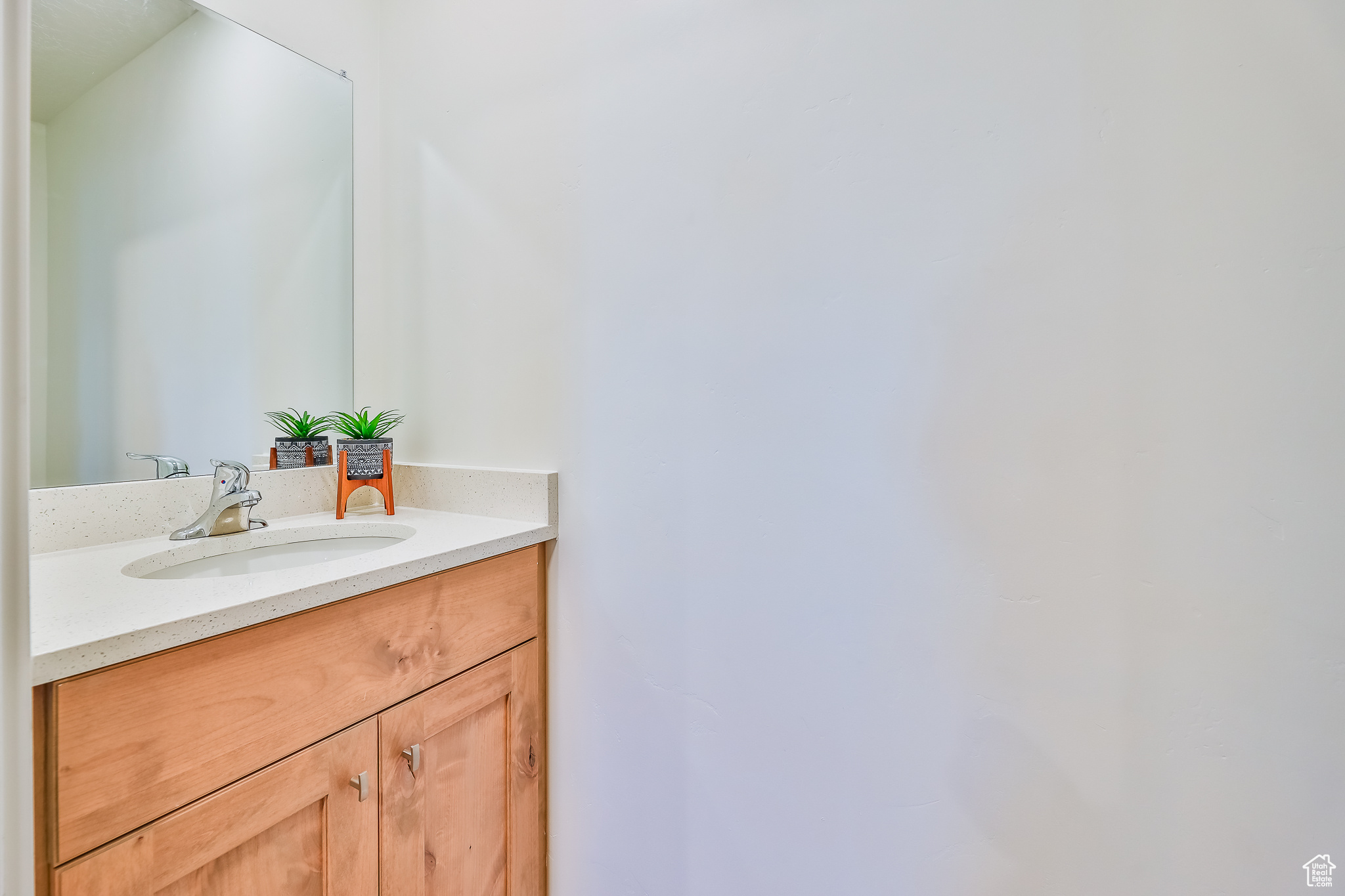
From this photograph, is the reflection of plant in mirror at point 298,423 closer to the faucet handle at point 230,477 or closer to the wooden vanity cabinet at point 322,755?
the faucet handle at point 230,477

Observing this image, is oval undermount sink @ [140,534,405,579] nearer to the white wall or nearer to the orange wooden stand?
the orange wooden stand

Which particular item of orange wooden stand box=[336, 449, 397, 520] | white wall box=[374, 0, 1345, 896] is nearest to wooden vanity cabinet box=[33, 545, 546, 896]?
white wall box=[374, 0, 1345, 896]

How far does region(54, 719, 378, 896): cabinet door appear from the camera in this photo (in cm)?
57

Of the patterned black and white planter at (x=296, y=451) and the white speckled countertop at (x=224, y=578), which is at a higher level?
the patterned black and white planter at (x=296, y=451)

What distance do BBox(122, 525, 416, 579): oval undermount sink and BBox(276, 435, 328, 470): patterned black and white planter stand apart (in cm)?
18

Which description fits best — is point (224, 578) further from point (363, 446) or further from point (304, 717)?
point (363, 446)

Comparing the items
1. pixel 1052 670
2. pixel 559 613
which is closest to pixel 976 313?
pixel 1052 670

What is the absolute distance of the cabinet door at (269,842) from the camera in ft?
1.88

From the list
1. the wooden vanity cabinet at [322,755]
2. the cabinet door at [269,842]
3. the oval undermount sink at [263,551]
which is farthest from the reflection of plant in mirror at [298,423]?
the cabinet door at [269,842]

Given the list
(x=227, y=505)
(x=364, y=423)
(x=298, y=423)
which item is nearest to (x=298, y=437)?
(x=298, y=423)

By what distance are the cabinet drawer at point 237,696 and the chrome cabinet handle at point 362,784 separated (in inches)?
3.1

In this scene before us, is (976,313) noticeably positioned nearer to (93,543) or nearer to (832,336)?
(832,336)

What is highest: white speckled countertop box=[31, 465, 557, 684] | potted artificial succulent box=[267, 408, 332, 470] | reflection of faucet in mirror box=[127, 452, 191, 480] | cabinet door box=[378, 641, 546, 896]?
potted artificial succulent box=[267, 408, 332, 470]

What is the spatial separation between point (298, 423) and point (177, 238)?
38 cm
